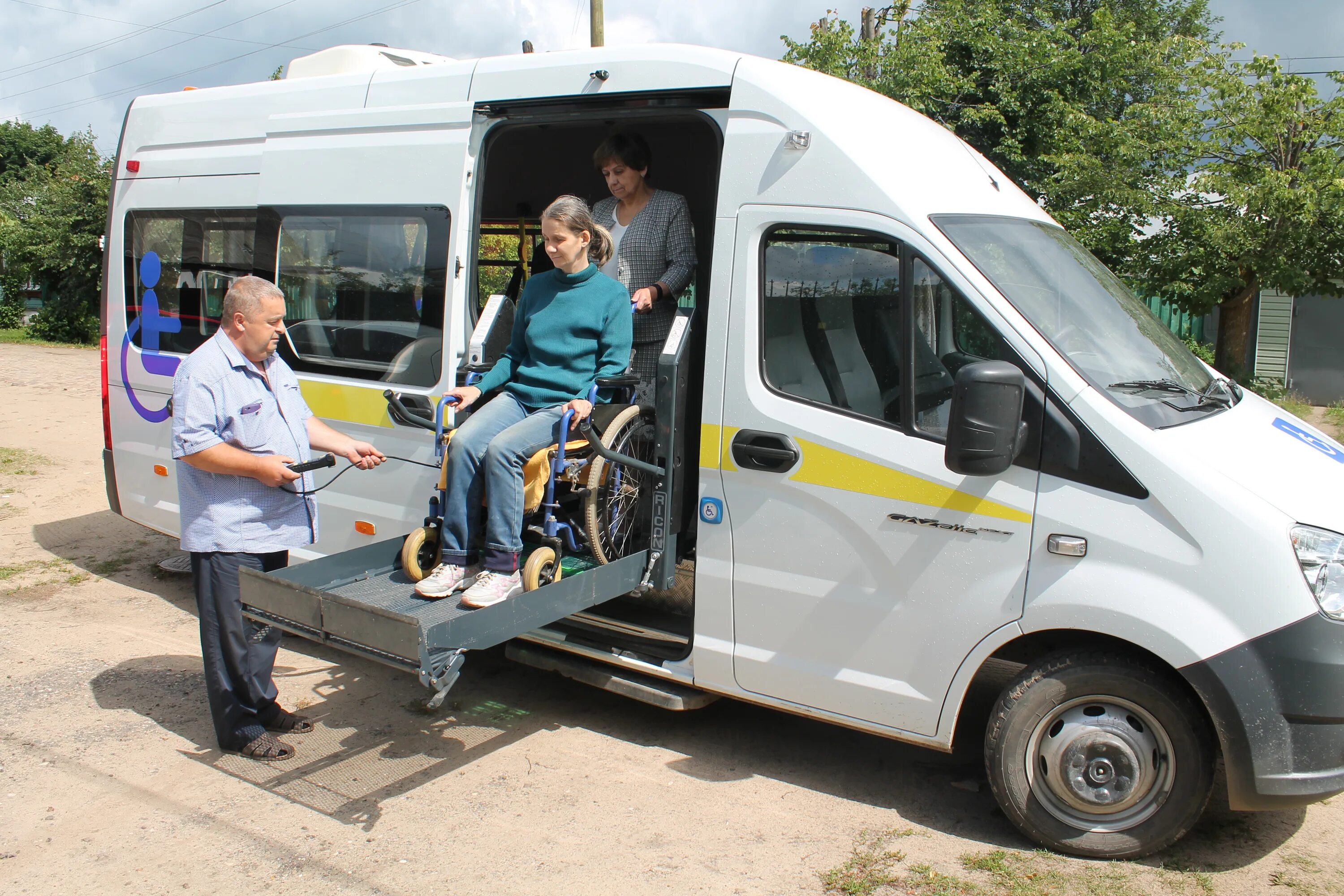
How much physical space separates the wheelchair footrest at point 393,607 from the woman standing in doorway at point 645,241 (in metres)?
1.14

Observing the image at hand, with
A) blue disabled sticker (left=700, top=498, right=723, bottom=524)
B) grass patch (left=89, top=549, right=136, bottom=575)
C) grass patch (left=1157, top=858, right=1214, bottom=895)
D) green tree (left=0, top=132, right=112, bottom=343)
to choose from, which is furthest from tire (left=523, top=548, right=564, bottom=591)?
green tree (left=0, top=132, right=112, bottom=343)

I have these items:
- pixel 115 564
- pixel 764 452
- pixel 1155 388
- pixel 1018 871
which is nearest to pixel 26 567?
pixel 115 564

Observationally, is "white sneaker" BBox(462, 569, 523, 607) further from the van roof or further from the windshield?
the windshield

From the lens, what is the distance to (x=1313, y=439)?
3902 millimetres

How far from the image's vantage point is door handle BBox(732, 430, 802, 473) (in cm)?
384

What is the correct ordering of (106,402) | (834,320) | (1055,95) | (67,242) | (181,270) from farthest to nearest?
(67,242) < (1055,95) < (106,402) < (181,270) < (834,320)

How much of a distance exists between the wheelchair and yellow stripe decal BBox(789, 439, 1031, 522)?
73cm

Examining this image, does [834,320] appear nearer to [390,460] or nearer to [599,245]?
[599,245]

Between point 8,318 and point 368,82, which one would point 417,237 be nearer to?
point 368,82

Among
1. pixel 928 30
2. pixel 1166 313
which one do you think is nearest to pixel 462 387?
pixel 928 30

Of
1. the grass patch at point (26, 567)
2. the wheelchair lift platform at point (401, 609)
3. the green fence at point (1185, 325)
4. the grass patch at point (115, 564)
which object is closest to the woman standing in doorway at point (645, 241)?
the wheelchair lift platform at point (401, 609)

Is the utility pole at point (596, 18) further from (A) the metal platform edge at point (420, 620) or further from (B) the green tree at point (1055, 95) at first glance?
(A) the metal platform edge at point (420, 620)

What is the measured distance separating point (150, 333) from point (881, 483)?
194 inches

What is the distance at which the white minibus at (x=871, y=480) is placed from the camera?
128 inches
